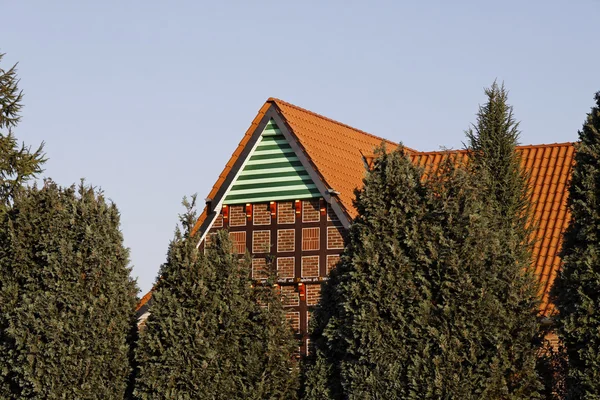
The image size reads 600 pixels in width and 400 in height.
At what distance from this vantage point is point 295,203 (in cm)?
2345

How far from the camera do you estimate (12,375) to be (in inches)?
616

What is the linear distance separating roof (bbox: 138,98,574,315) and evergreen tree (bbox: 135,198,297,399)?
8231 mm

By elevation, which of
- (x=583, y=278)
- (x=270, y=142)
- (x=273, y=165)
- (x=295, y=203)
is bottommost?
(x=583, y=278)

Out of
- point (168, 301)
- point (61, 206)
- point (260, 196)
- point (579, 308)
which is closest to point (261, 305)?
point (168, 301)

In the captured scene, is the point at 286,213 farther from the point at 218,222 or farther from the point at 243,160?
the point at 218,222

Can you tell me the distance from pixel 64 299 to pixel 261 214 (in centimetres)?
874

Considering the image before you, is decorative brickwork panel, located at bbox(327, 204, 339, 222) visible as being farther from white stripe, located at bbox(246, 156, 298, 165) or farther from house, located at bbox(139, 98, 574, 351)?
white stripe, located at bbox(246, 156, 298, 165)

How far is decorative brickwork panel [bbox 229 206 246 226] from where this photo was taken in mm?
23969

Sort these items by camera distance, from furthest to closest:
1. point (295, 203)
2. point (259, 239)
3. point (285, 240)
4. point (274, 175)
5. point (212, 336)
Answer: point (274, 175) < point (259, 239) < point (295, 203) < point (285, 240) < point (212, 336)

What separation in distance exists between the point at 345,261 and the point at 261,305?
5.55 ft

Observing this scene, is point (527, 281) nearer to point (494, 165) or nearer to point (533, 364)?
point (533, 364)

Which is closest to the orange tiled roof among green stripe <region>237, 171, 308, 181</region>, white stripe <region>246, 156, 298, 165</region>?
green stripe <region>237, 171, 308, 181</region>

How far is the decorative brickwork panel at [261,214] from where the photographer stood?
23625 millimetres

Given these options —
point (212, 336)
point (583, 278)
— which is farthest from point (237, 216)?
point (583, 278)
